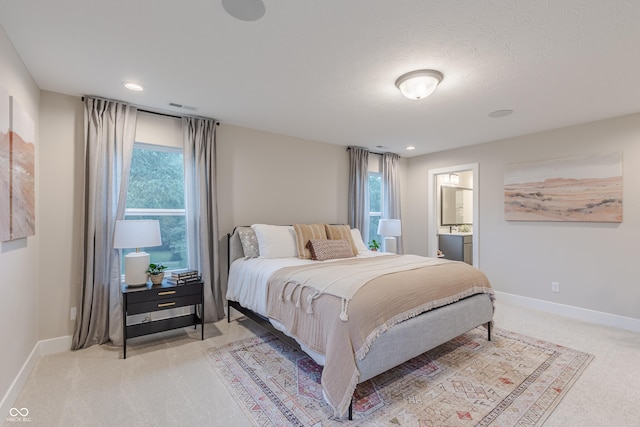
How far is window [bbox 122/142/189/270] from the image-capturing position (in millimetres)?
3283

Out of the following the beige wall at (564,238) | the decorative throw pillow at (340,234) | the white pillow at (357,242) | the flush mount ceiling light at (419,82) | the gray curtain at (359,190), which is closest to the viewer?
the flush mount ceiling light at (419,82)

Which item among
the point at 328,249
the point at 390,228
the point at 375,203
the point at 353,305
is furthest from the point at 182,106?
the point at 375,203

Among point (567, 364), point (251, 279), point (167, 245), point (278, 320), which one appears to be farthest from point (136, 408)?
point (567, 364)

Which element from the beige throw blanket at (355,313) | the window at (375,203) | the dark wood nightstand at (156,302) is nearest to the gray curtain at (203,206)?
the dark wood nightstand at (156,302)

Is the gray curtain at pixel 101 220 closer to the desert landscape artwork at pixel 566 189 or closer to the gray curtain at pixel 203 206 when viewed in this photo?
the gray curtain at pixel 203 206


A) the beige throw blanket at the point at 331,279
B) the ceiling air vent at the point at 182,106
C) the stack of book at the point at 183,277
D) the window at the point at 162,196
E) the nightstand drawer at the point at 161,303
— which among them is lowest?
the nightstand drawer at the point at 161,303

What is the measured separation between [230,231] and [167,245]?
2.41 feet

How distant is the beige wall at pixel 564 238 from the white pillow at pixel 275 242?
10.1 ft

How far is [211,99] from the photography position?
2.98 metres

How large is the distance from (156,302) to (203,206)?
1146mm

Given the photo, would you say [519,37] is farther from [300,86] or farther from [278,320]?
[278,320]

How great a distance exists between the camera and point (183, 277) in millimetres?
2998

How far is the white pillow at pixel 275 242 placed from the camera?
3.45 meters

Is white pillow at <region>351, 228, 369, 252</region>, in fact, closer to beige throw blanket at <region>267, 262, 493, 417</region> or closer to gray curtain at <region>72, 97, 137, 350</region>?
beige throw blanket at <region>267, 262, 493, 417</region>
